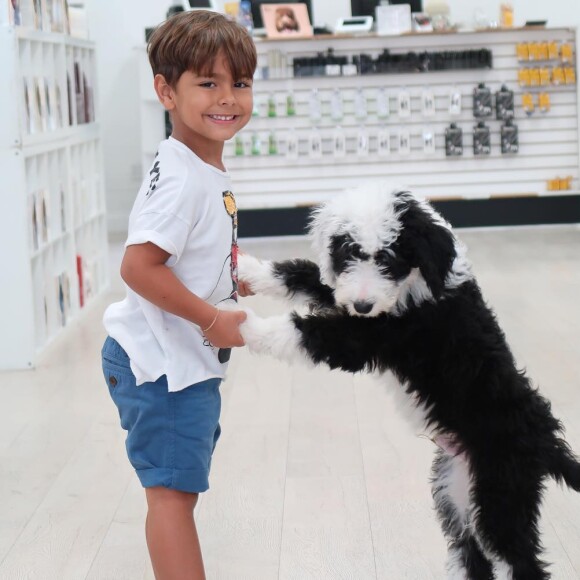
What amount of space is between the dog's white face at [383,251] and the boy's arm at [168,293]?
8.2 inches

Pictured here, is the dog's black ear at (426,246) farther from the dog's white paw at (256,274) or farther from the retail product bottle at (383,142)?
the retail product bottle at (383,142)

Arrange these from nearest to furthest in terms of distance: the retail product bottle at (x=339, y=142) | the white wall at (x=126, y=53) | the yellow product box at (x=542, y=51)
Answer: the yellow product box at (x=542, y=51) < the retail product bottle at (x=339, y=142) < the white wall at (x=126, y=53)

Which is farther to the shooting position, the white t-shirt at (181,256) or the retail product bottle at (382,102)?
the retail product bottle at (382,102)

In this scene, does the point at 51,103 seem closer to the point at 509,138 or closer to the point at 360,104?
the point at 360,104

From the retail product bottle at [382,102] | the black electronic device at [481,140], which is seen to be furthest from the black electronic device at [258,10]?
the black electronic device at [481,140]

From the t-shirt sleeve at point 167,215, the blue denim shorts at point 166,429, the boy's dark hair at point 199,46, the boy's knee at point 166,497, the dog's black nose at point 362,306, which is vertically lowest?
the boy's knee at point 166,497

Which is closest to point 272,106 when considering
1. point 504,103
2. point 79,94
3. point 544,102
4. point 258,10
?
point 258,10

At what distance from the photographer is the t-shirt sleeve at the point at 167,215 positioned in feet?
5.91

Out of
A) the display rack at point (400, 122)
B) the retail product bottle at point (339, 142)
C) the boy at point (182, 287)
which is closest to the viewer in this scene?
the boy at point (182, 287)

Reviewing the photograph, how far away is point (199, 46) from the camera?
181 centimetres

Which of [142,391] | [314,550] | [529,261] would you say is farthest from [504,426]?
[529,261]

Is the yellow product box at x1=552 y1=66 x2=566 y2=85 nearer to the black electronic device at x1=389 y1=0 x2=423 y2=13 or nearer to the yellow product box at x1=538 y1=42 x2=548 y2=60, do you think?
the yellow product box at x1=538 y1=42 x2=548 y2=60

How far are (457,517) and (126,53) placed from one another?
8834 mm

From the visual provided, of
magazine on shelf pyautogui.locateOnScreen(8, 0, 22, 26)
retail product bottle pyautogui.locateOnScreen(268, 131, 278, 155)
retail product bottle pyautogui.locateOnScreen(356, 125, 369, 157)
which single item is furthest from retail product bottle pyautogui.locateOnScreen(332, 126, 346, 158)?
magazine on shelf pyautogui.locateOnScreen(8, 0, 22, 26)
